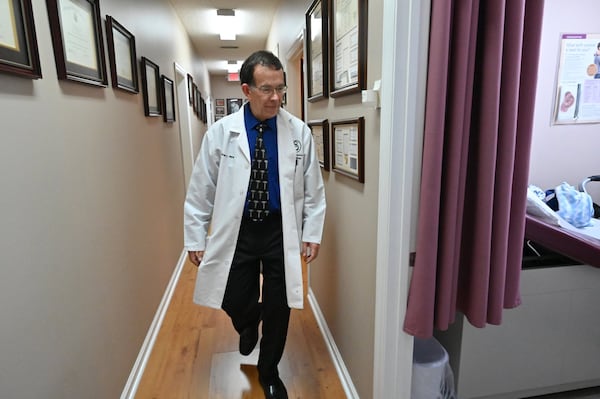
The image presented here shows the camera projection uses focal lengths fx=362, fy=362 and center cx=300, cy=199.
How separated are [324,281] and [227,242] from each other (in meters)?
0.85

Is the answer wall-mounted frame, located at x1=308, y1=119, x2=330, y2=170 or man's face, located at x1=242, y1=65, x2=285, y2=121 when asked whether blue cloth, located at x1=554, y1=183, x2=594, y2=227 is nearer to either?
wall-mounted frame, located at x1=308, y1=119, x2=330, y2=170

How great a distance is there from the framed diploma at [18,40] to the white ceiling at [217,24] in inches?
119

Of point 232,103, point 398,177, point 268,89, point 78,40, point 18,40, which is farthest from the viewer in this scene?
point 232,103

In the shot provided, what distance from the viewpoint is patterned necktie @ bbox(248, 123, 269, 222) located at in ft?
5.24

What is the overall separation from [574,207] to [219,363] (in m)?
1.98

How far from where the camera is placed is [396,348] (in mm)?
1313

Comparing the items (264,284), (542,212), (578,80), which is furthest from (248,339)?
(578,80)

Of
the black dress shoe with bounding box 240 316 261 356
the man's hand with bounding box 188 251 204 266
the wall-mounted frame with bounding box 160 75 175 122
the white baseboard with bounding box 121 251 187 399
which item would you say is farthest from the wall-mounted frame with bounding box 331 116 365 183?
the wall-mounted frame with bounding box 160 75 175 122

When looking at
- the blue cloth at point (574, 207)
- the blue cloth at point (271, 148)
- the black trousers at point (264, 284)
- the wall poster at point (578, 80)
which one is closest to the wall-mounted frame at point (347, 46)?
the blue cloth at point (271, 148)

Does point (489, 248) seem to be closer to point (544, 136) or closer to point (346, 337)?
point (346, 337)

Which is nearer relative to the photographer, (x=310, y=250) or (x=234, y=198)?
(x=234, y=198)

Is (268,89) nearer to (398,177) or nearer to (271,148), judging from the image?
(271,148)

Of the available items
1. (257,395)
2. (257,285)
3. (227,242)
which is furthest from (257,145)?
(257,395)

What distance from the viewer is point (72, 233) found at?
1258mm
